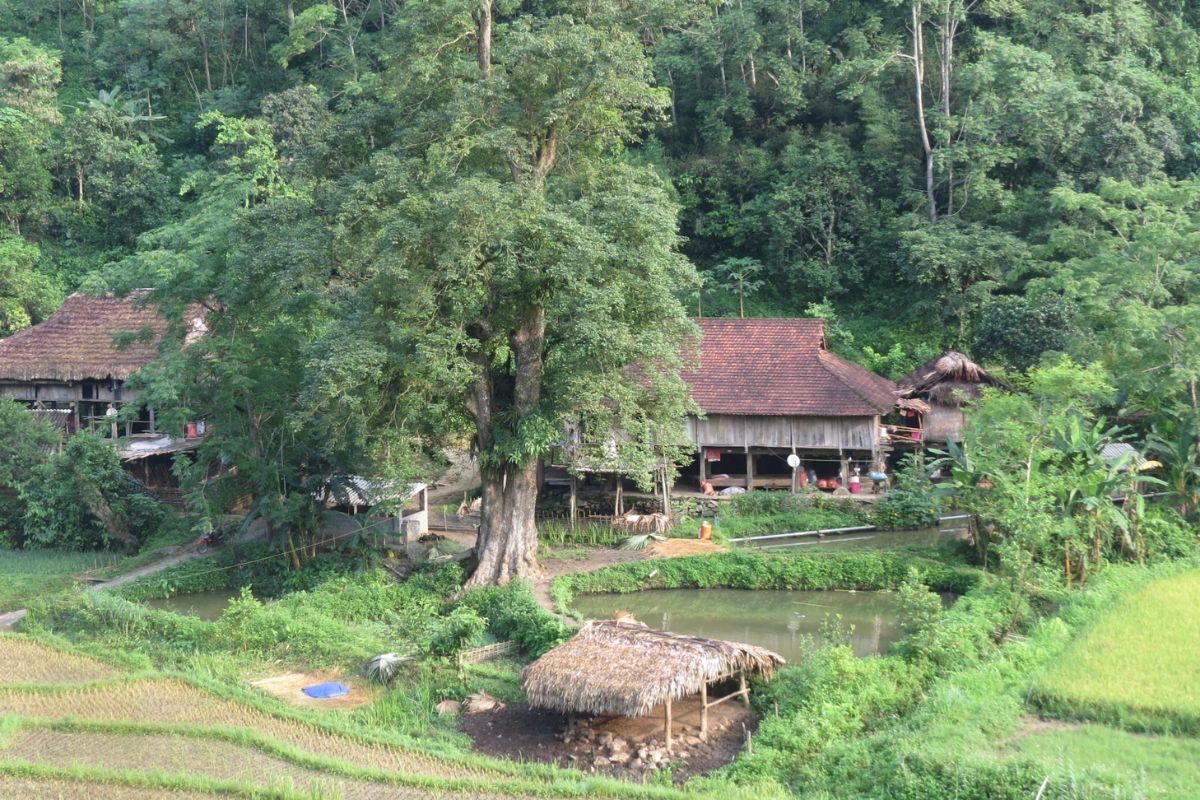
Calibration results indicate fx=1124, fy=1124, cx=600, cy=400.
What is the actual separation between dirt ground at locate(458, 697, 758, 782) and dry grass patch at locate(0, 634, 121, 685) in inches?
223

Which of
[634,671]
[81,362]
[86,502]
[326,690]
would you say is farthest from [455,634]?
[81,362]

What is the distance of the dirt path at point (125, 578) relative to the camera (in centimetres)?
1955

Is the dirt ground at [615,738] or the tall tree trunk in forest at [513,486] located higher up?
the tall tree trunk in forest at [513,486]

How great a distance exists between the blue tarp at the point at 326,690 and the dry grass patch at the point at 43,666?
2817 millimetres

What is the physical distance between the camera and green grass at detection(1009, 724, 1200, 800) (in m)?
10.9

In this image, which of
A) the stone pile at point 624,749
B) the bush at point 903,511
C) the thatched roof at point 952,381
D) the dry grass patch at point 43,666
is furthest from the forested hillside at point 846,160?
the stone pile at point 624,749

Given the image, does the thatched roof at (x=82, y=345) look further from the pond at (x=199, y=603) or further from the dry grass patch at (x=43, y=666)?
the dry grass patch at (x=43, y=666)

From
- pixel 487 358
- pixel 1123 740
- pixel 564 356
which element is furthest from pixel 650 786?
pixel 487 358

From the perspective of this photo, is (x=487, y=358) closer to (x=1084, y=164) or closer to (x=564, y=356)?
(x=564, y=356)

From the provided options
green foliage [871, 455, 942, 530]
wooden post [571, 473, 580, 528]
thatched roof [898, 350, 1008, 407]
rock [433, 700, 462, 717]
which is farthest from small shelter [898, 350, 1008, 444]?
rock [433, 700, 462, 717]

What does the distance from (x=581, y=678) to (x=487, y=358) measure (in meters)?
8.38

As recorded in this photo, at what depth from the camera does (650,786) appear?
1223 centimetres

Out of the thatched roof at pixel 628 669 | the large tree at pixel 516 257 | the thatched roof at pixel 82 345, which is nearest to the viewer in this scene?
the thatched roof at pixel 628 669

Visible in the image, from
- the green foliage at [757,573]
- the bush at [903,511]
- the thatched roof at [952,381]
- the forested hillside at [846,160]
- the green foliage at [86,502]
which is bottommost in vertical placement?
the green foliage at [757,573]
